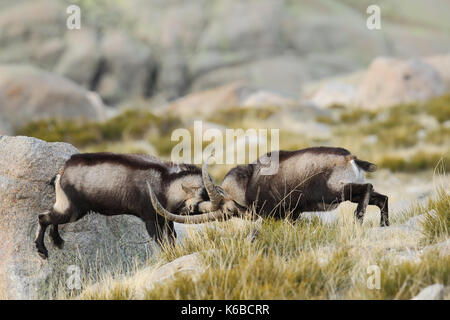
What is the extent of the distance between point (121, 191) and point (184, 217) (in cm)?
61

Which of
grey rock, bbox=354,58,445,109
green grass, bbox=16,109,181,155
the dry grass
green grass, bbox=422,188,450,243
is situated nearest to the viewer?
the dry grass

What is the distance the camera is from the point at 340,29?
175 feet

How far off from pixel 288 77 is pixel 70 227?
4383cm

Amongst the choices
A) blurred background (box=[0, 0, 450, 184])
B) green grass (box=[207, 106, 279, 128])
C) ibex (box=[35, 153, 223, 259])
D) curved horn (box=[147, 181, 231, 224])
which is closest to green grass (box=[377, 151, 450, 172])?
green grass (box=[207, 106, 279, 128])

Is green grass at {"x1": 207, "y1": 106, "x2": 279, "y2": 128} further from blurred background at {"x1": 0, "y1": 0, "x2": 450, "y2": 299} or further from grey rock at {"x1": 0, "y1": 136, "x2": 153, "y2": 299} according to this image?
grey rock at {"x1": 0, "y1": 136, "x2": 153, "y2": 299}

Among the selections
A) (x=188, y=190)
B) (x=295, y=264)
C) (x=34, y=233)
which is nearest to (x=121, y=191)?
(x=188, y=190)

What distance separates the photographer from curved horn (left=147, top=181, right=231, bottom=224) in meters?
4.98

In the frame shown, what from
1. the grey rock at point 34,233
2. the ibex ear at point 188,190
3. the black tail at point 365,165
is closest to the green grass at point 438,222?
the black tail at point 365,165

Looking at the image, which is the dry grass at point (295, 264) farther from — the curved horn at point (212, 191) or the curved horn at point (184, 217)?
the curved horn at point (212, 191)

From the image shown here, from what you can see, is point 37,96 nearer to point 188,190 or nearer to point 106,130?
point 106,130

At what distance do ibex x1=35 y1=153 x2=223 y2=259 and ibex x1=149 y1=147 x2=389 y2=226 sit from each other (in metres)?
0.33

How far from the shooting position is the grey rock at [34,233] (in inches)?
202

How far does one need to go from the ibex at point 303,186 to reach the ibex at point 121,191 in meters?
0.33
